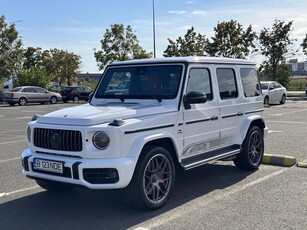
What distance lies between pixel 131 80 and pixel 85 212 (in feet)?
7.06

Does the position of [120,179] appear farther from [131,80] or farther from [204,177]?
[204,177]

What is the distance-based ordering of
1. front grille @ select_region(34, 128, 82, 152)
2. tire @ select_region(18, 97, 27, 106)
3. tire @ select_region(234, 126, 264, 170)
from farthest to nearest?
tire @ select_region(18, 97, 27, 106), tire @ select_region(234, 126, 264, 170), front grille @ select_region(34, 128, 82, 152)

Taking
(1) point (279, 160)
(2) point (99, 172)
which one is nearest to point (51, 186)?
(2) point (99, 172)

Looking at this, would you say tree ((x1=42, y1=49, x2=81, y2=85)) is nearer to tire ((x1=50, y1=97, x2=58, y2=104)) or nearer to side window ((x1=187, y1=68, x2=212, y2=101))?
tire ((x1=50, y1=97, x2=58, y2=104))

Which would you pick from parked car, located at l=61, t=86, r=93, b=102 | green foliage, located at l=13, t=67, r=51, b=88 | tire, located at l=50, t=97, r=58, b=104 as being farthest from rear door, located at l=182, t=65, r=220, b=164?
green foliage, located at l=13, t=67, r=51, b=88

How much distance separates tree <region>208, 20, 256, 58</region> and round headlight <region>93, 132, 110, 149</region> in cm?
3819

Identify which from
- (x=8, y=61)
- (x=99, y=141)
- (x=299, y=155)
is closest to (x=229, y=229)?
(x=99, y=141)

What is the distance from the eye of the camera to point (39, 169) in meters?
5.29

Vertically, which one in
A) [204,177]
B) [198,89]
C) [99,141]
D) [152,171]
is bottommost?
[204,177]

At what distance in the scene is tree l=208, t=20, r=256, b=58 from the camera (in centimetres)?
4166

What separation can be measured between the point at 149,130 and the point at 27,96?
28749 millimetres

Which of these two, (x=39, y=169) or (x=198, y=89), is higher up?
(x=198, y=89)

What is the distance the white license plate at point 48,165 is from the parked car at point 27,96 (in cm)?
2769

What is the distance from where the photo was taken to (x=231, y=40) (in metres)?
41.9
